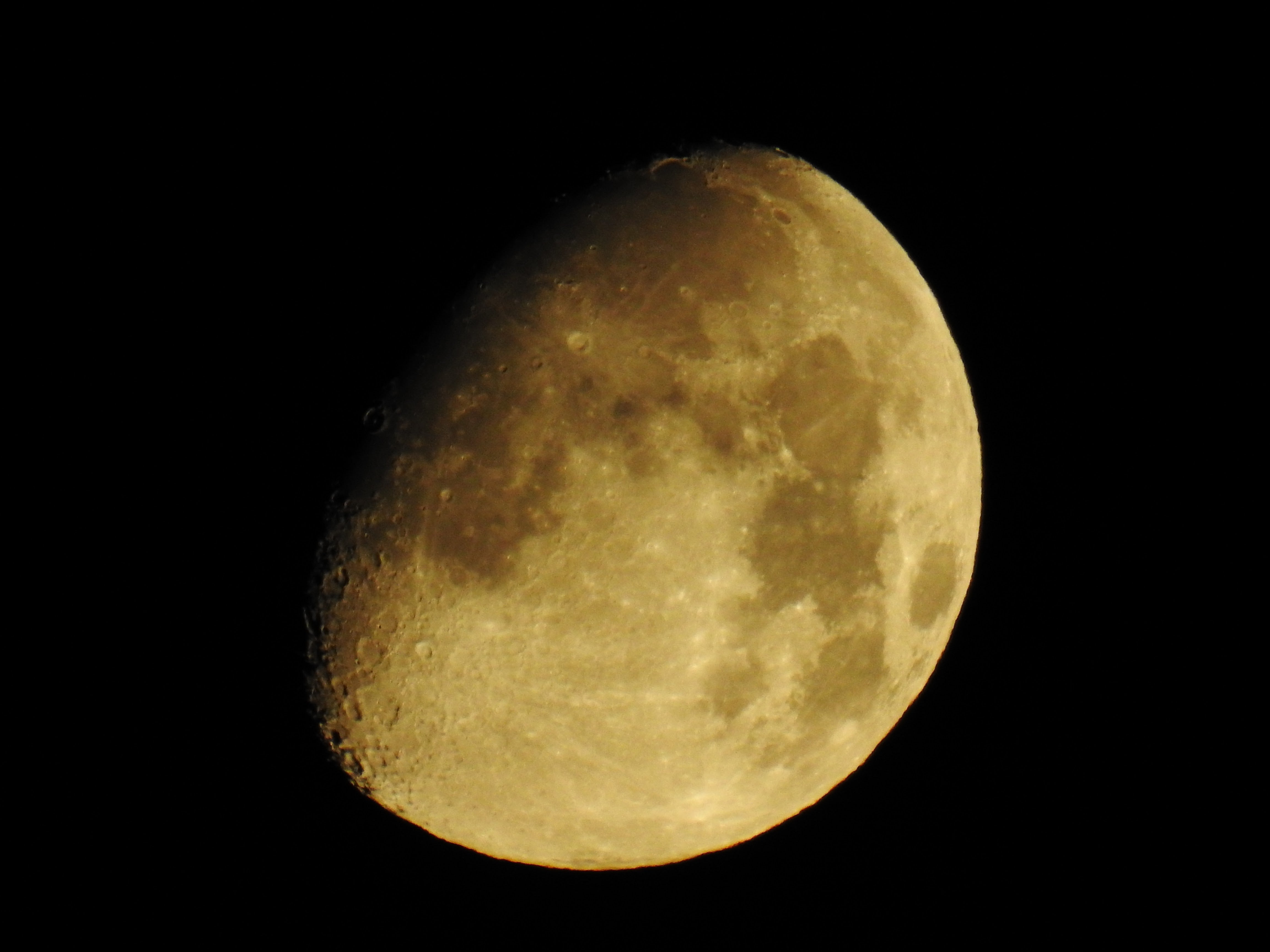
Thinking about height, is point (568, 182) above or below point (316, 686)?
above

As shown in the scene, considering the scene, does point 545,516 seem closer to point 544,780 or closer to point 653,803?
point 544,780

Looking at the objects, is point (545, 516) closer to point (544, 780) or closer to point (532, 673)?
point (532, 673)

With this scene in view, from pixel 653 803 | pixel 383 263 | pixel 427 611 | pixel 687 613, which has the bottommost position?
pixel 653 803

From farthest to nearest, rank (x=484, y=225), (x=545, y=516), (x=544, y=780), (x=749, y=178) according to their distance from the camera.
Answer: (x=749, y=178)
(x=544, y=780)
(x=484, y=225)
(x=545, y=516)

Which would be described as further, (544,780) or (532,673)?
(544,780)

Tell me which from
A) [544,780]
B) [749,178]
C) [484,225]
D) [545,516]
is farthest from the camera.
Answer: [749,178]

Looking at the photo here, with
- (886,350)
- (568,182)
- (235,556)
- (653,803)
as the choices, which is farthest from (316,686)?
(886,350)
